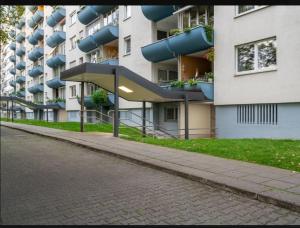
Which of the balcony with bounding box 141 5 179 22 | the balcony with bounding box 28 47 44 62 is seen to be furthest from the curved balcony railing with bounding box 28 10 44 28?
the balcony with bounding box 141 5 179 22

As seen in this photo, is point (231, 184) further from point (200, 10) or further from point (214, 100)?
point (200, 10)

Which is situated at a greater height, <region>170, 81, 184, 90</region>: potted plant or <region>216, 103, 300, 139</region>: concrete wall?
<region>170, 81, 184, 90</region>: potted plant

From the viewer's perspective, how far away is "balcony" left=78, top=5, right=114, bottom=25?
30.5 meters

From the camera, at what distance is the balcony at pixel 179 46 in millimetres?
17781

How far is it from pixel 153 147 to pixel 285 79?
6.81 meters

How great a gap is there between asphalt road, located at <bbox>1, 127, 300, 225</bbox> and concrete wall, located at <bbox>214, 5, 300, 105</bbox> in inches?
340

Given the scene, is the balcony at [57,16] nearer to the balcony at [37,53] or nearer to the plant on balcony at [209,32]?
the balcony at [37,53]

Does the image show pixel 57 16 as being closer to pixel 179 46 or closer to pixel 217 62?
pixel 179 46

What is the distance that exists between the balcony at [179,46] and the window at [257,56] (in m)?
2.09

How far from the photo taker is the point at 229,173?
275 inches

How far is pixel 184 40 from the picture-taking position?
61.1 ft

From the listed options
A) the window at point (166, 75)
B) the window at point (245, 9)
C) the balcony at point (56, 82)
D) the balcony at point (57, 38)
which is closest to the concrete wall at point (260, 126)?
the window at point (245, 9)

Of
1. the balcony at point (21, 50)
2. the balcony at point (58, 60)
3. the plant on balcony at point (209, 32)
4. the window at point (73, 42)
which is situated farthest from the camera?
the balcony at point (21, 50)

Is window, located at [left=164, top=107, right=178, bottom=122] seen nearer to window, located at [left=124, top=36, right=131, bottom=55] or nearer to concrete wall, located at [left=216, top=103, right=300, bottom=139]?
concrete wall, located at [left=216, top=103, right=300, bottom=139]
